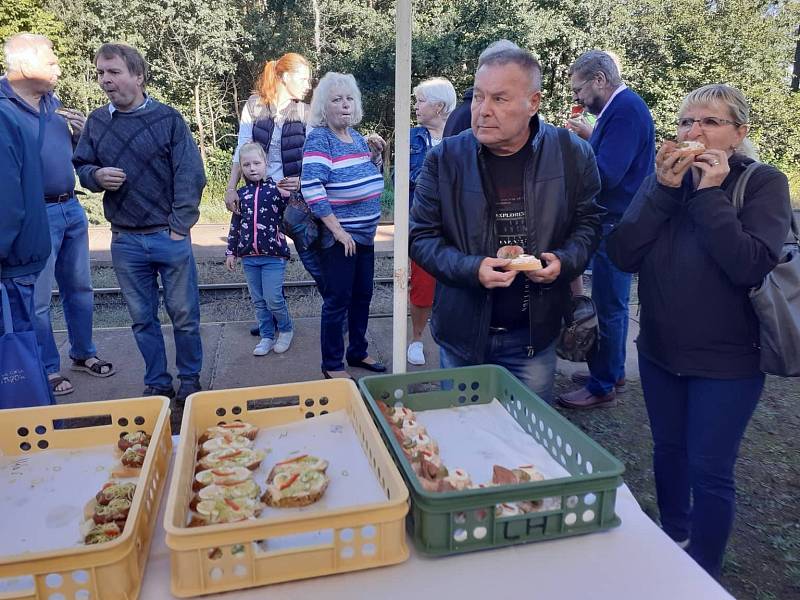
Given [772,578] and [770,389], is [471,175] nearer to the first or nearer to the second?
[772,578]

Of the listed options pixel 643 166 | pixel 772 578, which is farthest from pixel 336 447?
pixel 643 166

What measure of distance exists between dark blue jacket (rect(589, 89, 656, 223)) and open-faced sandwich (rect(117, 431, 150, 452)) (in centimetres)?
284

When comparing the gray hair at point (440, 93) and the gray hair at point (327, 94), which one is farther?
the gray hair at point (440, 93)

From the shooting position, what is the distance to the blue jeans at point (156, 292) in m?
3.92

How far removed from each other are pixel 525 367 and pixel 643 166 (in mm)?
1843

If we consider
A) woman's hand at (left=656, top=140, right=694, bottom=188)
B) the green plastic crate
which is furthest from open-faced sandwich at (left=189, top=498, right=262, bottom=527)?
woman's hand at (left=656, top=140, right=694, bottom=188)

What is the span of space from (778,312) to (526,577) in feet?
4.30

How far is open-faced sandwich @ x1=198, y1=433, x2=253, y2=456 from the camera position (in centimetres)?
178

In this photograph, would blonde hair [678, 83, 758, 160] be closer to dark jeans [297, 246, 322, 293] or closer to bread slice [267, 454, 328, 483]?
bread slice [267, 454, 328, 483]

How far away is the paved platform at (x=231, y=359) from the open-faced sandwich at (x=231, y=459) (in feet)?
9.25

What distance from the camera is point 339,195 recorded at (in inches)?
162

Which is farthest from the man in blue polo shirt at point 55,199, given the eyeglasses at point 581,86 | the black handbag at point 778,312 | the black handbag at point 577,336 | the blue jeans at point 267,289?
the black handbag at point 778,312

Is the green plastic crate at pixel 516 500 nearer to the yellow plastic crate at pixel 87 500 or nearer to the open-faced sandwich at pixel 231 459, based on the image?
the open-faced sandwich at pixel 231 459

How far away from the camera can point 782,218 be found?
211 cm
